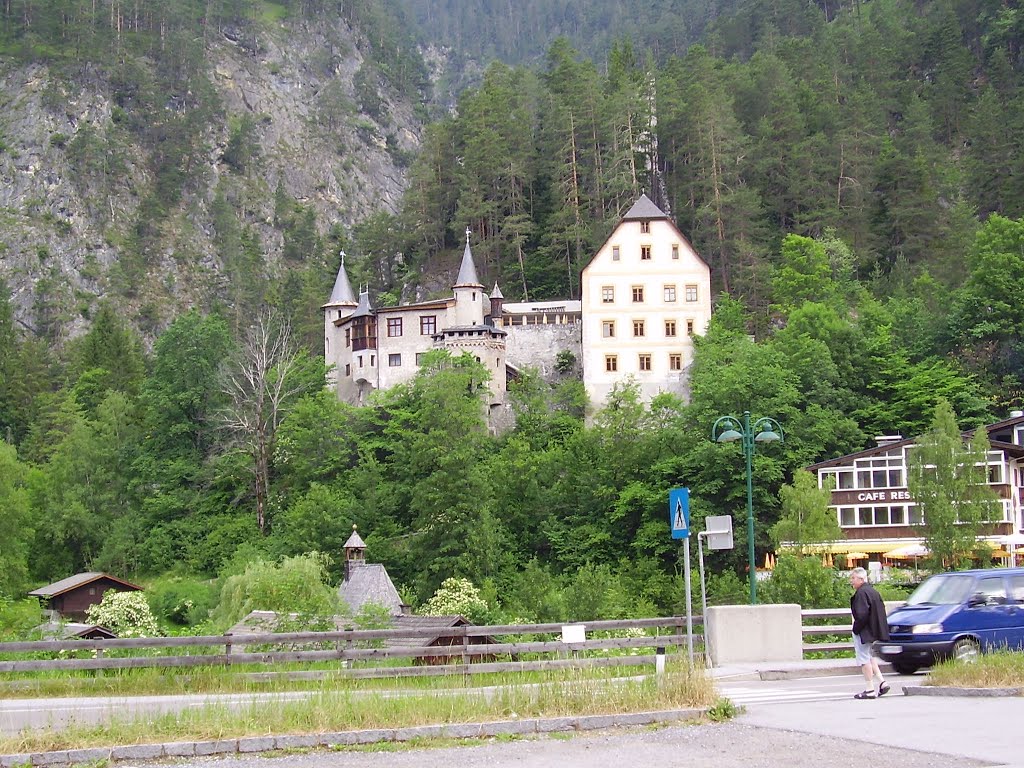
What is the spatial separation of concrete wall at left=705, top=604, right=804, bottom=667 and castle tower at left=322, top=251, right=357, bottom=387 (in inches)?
2292

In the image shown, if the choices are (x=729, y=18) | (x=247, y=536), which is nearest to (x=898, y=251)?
(x=247, y=536)

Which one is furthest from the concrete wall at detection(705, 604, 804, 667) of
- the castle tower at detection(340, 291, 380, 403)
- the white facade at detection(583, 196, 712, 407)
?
the castle tower at detection(340, 291, 380, 403)

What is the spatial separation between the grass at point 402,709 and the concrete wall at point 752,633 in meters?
6.06

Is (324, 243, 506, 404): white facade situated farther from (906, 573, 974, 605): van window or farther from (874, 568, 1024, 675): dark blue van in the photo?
(874, 568, 1024, 675): dark blue van

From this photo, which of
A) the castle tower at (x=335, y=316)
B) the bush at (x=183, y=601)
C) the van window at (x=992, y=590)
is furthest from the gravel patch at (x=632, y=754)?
the castle tower at (x=335, y=316)

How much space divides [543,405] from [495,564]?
13.3 m

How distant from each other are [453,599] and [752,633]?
105 feet

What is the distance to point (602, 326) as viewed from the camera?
70.1 meters

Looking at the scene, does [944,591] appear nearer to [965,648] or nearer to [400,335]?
[965,648]

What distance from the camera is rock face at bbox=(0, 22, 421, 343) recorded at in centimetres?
12506

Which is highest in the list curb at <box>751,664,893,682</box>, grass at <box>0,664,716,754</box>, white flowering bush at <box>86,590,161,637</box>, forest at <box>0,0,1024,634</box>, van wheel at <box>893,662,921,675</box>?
forest at <box>0,0,1024,634</box>

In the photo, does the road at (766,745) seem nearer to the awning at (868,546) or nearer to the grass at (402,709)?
the grass at (402,709)

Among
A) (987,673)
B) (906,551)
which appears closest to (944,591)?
(987,673)

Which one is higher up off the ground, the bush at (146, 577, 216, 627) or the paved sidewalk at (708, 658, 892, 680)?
the paved sidewalk at (708, 658, 892, 680)
